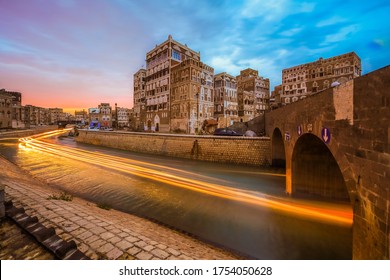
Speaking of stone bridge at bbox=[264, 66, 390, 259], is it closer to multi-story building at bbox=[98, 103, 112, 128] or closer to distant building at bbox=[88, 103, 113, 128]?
distant building at bbox=[88, 103, 113, 128]

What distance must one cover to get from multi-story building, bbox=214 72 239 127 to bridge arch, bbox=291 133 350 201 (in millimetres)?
39452

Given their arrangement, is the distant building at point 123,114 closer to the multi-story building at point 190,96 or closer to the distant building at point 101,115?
the distant building at point 101,115

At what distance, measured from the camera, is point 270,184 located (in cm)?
1619

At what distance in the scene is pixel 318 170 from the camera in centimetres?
1117

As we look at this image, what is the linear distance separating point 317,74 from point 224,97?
30.3 m

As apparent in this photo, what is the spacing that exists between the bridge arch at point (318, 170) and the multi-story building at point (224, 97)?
39.5m

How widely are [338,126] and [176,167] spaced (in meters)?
18.8

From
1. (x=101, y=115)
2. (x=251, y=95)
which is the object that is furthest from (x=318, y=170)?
(x=101, y=115)

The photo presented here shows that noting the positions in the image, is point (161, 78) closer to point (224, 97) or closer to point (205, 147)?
point (224, 97)

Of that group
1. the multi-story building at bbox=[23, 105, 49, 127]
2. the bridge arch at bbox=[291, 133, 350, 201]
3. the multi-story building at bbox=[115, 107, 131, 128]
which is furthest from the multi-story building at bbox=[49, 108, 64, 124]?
the bridge arch at bbox=[291, 133, 350, 201]

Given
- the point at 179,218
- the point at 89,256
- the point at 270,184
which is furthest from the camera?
the point at 270,184

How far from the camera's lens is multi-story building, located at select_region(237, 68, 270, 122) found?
2351 inches
